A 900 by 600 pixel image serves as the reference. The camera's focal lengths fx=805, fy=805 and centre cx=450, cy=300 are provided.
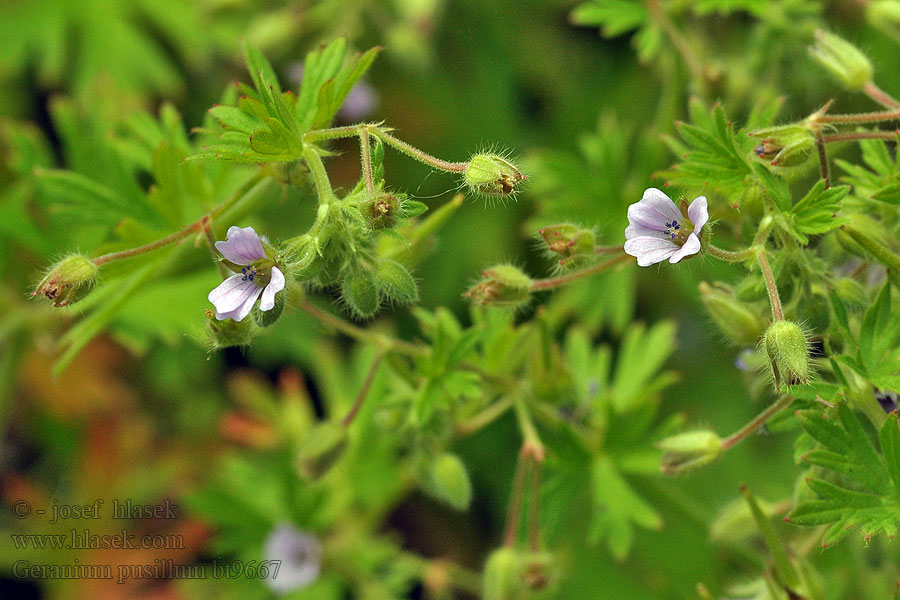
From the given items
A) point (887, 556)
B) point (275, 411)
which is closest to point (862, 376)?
point (887, 556)

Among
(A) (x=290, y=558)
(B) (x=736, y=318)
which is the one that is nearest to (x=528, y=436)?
(B) (x=736, y=318)

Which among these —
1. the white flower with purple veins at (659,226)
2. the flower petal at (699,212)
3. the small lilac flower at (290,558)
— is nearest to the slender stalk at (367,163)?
the white flower with purple veins at (659,226)

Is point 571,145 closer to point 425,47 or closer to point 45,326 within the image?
point 425,47

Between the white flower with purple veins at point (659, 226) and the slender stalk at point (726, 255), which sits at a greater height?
the white flower with purple veins at point (659, 226)

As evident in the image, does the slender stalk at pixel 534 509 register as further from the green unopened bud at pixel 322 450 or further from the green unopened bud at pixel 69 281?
the green unopened bud at pixel 69 281

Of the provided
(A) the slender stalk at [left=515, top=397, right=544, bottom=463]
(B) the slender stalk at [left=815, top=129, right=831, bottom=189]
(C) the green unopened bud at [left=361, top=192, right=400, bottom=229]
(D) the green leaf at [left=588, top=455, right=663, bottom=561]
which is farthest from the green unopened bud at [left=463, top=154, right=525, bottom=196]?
(D) the green leaf at [left=588, top=455, right=663, bottom=561]

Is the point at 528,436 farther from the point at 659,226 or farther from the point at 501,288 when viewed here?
the point at 659,226

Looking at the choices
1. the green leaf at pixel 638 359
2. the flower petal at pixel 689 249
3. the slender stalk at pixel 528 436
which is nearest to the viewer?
the flower petal at pixel 689 249
